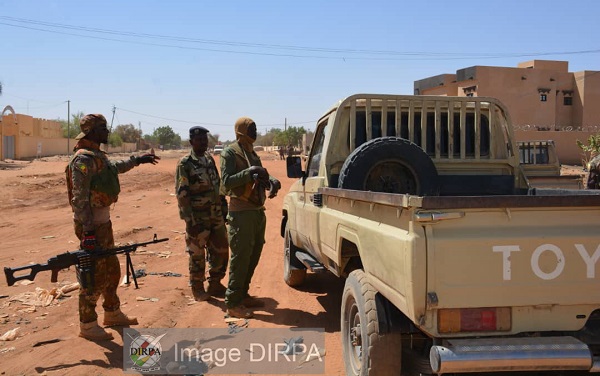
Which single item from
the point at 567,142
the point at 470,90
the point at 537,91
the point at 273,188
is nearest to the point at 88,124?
the point at 273,188

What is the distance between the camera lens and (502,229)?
94.1 inches

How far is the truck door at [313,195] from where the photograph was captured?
4.47 m

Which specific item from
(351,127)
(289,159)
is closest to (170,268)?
(289,159)

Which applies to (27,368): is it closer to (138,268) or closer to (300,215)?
(300,215)

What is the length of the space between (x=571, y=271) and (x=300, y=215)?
10.3ft

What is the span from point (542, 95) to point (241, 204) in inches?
1413

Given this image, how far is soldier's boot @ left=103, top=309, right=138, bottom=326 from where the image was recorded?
15.2 ft

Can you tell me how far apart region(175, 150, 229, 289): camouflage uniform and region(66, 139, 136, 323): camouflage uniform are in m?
1.03

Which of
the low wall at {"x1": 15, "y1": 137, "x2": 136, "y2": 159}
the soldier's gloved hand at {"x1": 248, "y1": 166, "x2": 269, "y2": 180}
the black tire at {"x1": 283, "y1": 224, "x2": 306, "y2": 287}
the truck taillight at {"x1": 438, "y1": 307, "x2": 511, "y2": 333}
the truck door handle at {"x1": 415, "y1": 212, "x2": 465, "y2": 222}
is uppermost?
the low wall at {"x1": 15, "y1": 137, "x2": 136, "y2": 159}

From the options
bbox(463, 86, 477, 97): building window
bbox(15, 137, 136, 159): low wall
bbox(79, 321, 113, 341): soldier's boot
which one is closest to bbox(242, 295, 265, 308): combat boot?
bbox(79, 321, 113, 341): soldier's boot

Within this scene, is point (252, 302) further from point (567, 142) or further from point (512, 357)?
point (567, 142)

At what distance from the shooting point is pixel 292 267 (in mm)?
6035

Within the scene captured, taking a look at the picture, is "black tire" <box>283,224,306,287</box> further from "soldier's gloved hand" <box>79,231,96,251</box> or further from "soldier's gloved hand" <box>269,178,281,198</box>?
"soldier's gloved hand" <box>79,231,96,251</box>

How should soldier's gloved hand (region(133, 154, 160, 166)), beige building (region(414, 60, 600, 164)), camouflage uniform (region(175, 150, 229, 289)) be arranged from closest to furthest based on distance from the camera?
soldier's gloved hand (region(133, 154, 160, 166)), camouflage uniform (region(175, 150, 229, 289)), beige building (region(414, 60, 600, 164))
